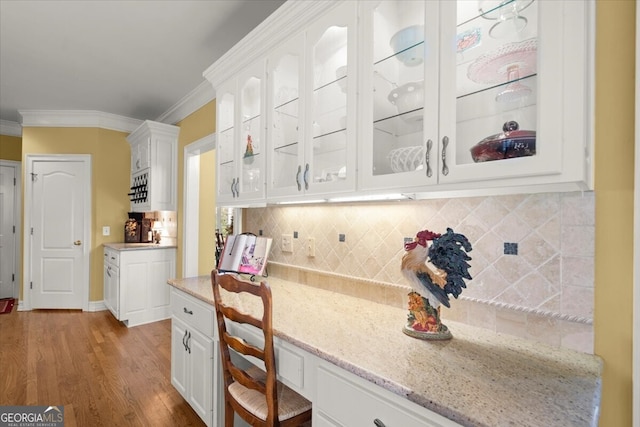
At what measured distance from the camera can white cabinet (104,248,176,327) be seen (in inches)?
150

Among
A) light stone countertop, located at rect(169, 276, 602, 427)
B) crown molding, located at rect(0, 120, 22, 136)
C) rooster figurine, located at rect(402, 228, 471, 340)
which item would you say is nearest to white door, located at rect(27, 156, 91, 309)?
crown molding, located at rect(0, 120, 22, 136)

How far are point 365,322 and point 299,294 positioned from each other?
59 cm

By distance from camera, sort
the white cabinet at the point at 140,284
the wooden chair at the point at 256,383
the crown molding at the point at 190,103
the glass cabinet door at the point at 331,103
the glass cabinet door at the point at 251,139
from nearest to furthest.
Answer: the wooden chair at the point at 256,383
the glass cabinet door at the point at 331,103
the glass cabinet door at the point at 251,139
the crown molding at the point at 190,103
the white cabinet at the point at 140,284

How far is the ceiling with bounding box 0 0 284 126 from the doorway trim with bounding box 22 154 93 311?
74 cm

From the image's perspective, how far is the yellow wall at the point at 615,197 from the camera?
0.94 metres

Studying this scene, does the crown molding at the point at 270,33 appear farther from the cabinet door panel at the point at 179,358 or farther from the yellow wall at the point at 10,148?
the yellow wall at the point at 10,148

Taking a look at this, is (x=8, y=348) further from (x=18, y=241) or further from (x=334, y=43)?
(x=334, y=43)

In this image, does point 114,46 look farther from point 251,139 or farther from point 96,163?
point 96,163

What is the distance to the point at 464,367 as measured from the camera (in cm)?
97

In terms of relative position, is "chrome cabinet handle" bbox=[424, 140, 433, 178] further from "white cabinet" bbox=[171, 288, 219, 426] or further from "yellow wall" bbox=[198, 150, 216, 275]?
"yellow wall" bbox=[198, 150, 216, 275]

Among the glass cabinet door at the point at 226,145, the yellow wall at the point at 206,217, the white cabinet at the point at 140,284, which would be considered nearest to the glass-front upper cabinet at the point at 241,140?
the glass cabinet door at the point at 226,145

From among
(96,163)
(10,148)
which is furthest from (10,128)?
(96,163)

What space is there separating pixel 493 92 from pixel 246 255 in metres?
1.74

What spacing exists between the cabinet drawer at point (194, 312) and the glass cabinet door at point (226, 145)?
694 mm
